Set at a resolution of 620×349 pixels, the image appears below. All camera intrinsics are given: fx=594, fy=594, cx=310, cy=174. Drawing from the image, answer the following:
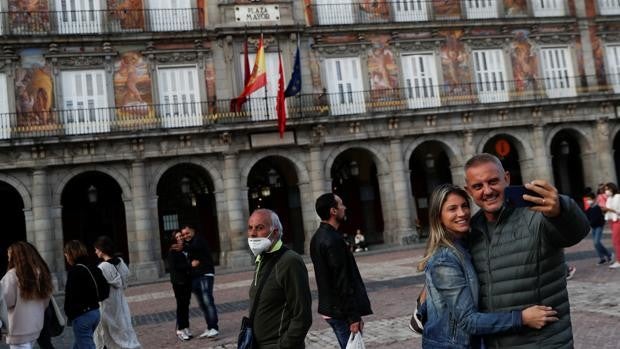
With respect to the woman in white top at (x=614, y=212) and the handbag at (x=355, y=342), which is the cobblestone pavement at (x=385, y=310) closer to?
the woman in white top at (x=614, y=212)

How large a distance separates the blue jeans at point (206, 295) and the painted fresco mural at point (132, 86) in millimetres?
14428

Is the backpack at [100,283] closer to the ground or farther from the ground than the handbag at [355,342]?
farther from the ground

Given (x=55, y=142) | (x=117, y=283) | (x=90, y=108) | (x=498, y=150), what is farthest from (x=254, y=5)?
(x=117, y=283)

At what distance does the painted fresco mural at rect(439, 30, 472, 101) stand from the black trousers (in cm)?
1868

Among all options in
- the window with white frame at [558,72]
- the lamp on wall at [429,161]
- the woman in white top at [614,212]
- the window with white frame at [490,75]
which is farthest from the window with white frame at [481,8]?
the woman in white top at [614,212]

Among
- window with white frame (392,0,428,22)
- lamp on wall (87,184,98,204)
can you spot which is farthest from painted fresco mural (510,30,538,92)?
lamp on wall (87,184,98,204)

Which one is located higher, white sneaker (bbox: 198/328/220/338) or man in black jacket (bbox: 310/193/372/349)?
man in black jacket (bbox: 310/193/372/349)

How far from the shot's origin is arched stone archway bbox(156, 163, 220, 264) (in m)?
25.2

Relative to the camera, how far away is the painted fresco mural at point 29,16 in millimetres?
21469

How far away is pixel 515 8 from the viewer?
87.8ft

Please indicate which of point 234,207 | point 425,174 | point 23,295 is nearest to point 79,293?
point 23,295

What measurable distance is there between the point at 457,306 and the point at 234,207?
20107mm

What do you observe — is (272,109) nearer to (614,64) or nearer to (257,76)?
(257,76)

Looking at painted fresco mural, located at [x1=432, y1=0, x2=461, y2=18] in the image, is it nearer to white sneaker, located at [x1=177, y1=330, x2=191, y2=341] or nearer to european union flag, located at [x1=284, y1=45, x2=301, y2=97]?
european union flag, located at [x1=284, y1=45, x2=301, y2=97]
